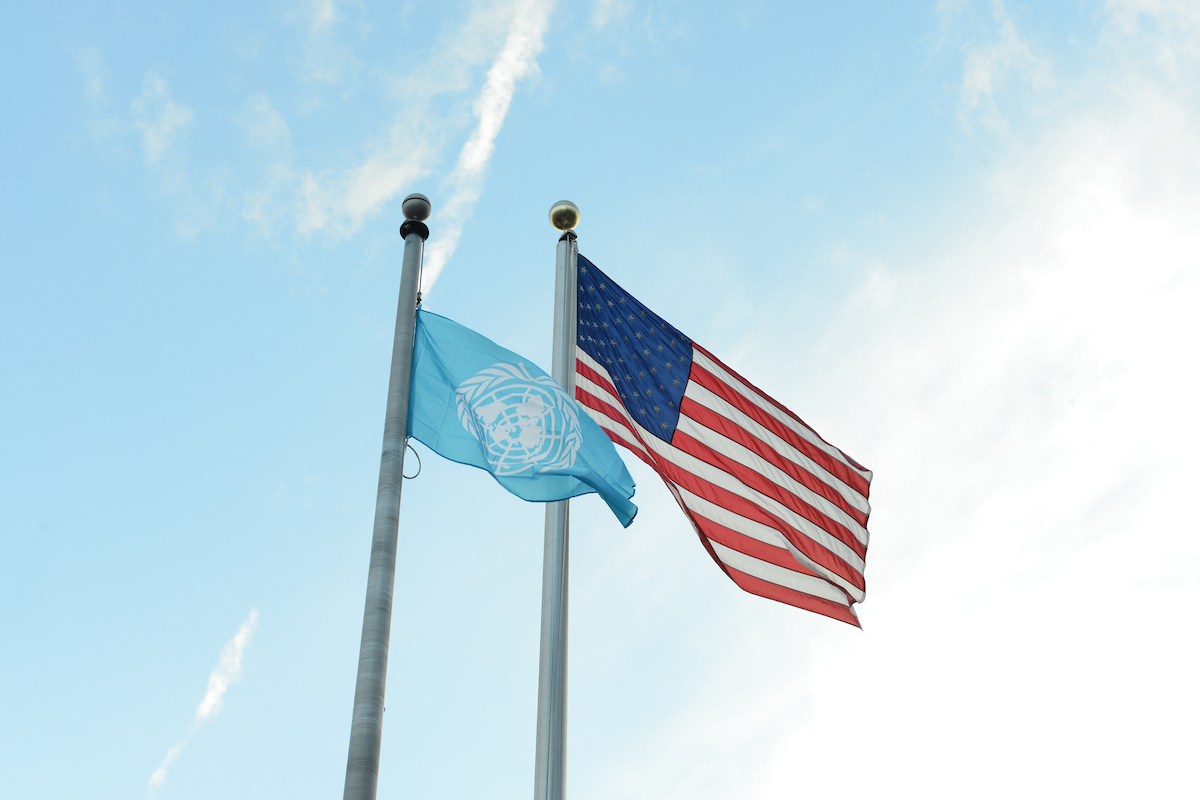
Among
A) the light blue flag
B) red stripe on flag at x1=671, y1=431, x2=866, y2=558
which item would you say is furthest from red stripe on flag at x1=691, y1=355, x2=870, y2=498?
the light blue flag

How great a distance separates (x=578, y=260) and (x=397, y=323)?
3.22 metres

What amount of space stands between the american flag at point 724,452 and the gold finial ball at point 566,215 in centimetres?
58

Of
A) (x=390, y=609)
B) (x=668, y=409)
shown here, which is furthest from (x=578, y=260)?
(x=390, y=609)

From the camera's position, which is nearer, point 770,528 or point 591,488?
point 591,488

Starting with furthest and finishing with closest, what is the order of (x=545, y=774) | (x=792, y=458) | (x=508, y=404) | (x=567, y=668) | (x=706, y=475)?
(x=792, y=458) < (x=706, y=475) < (x=508, y=404) < (x=567, y=668) < (x=545, y=774)

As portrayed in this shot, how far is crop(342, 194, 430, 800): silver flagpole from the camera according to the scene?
783cm

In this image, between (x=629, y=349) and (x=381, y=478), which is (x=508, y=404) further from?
(x=629, y=349)

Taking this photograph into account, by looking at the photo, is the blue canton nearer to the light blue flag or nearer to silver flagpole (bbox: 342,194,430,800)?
the light blue flag

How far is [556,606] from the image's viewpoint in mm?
10133

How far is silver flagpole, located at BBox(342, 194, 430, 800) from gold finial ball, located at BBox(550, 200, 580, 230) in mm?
2116

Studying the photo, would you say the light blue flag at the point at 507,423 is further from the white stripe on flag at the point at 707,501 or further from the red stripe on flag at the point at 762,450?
the red stripe on flag at the point at 762,450

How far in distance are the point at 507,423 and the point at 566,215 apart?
346cm

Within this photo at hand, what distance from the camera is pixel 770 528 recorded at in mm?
13250

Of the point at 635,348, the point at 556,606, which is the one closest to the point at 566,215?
the point at 635,348
